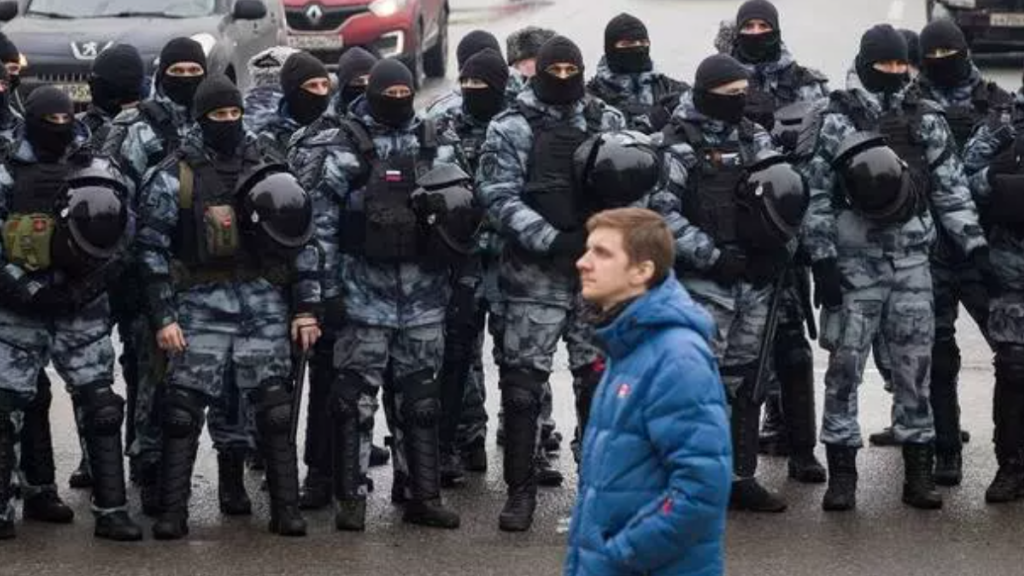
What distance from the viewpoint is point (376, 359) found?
9672mm

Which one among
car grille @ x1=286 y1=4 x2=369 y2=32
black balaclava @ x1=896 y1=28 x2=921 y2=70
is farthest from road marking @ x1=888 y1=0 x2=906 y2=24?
black balaclava @ x1=896 y1=28 x2=921 y2=70

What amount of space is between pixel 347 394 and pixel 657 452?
3.71 metres

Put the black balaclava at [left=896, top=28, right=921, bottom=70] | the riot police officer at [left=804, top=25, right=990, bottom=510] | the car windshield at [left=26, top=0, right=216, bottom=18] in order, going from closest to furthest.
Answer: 1. the riot police officer at [left=804, top=25, right=990, bottom=510]
2. the black balaclava at [left=896, top=28, right=921, bottom=70]
3. the car windshield at [left=26, top=0, right=216, bottom=18]

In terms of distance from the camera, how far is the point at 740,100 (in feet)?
32.6

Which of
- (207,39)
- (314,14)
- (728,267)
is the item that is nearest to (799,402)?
(728,267)

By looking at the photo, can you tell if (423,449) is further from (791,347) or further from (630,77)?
(630,77)

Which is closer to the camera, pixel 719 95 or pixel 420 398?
pixel 420 398

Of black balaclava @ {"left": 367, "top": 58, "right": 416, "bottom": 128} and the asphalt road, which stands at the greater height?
Answer: black balaclava @ {"left": 367, "top": 58, "right": 416, "bottom": 128}

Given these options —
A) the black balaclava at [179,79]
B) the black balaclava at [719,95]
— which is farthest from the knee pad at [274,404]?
the black balaclava at [719,95]

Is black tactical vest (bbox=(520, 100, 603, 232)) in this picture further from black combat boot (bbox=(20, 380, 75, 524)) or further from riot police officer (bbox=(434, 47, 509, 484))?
black combat boot (bbox=(20, 380, 75, 524))

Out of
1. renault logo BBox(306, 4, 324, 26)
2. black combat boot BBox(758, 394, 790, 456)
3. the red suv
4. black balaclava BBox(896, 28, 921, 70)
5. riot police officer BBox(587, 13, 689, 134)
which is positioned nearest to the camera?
black combat boot BBox(758, 394, 790, 456)

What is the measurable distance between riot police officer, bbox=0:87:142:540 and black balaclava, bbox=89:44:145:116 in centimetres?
80

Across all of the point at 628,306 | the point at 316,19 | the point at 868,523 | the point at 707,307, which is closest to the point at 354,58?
the point at 707,307

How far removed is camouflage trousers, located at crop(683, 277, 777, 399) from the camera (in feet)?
32.6
